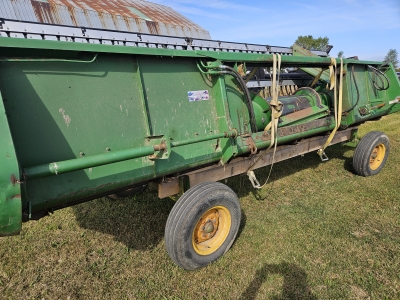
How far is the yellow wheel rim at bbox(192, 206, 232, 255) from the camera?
2469mm

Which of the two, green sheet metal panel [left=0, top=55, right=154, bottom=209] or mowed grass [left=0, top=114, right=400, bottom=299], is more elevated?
green sheet metal panel [left=0, top=55, right=154, bottom=209]

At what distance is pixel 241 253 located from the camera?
2645 mm

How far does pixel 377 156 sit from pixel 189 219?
3725mm

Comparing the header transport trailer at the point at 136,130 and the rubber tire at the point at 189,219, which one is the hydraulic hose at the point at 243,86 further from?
the rubber tire at the point at 189,219

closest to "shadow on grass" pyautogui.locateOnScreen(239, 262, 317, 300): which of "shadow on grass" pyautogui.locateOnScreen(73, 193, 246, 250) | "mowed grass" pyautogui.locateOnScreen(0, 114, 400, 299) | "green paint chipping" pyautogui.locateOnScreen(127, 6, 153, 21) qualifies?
"mowed grass" pyautogui.locateOnScreen(0, 114, 400, 299)

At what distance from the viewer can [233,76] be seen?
267cm

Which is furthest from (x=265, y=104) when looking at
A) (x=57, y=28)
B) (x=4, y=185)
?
(x=57, y=28)

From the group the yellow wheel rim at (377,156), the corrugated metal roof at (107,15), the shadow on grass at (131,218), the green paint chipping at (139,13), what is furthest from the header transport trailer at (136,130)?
the green paint chipping at (139,13)

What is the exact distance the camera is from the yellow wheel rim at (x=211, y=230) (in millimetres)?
2469

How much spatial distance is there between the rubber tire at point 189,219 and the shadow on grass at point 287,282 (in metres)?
0.42

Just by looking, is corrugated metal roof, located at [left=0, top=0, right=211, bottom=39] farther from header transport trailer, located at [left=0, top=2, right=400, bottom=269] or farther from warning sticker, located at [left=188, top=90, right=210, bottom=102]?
warning sticker, located at [left=188, top=90, right=210, bottom=102]

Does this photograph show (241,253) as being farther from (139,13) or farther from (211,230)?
(139,13)

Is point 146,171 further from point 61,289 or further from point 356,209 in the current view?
point 356,209

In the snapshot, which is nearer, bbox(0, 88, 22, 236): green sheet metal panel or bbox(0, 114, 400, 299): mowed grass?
bbox(0, 88, 22, 236): green sheet metal panel
